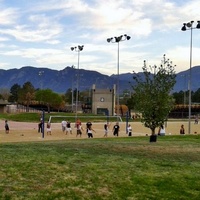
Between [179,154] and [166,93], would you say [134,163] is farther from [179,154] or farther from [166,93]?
[166,93]

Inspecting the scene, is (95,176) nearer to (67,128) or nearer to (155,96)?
(155,96)

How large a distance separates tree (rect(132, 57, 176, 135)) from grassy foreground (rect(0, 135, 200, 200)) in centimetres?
594

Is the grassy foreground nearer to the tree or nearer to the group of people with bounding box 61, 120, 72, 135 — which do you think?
the tree

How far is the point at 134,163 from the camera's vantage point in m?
11.8

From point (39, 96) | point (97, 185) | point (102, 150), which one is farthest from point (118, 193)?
point (39, 96)

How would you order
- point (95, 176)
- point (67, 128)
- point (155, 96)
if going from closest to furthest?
point (95, 176) < point (155, 96) < point (67, 128)

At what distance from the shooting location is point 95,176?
9.73 meters

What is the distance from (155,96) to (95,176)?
10.1 metres

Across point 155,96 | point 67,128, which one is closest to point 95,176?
point 155,96

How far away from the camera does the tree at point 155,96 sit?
753 inches

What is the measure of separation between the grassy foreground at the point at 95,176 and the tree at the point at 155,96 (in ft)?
19.5

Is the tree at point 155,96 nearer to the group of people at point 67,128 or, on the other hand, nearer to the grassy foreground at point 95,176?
the grassy foreground at point 95,176

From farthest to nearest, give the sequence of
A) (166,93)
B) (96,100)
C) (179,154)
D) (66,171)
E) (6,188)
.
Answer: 1. (96,100)
2. (166,93)
3. (179,154)
4. (66,171)
5. (6,188)

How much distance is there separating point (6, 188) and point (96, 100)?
11088cm
